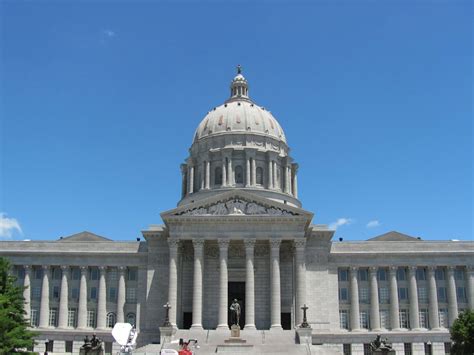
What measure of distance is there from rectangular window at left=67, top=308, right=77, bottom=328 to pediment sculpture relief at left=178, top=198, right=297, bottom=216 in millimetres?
20417

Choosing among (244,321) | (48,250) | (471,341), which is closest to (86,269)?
(48,250)

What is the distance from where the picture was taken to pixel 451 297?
7775cm

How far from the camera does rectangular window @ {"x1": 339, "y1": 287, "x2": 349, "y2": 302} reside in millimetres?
78875

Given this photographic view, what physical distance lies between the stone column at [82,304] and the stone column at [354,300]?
34152mm

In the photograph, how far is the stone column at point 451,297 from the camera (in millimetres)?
77219

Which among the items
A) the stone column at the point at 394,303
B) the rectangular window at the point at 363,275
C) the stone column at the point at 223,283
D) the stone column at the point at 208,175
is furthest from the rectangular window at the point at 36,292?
the stone column at the point at 394,303

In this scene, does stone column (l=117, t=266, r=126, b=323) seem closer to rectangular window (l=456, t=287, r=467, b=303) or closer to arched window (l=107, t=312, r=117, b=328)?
arched window (l=107, t=312, r=117, b=328)

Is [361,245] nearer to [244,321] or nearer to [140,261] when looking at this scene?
[244,321]

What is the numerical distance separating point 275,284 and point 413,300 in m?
19.4

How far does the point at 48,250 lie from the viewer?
266ft

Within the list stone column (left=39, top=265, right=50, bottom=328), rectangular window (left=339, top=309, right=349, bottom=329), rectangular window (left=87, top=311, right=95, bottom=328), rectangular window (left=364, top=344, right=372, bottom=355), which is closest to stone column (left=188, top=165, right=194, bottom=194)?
rectangular window (left=87, top=311, right=95, bottom=328)

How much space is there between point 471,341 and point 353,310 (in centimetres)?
2009

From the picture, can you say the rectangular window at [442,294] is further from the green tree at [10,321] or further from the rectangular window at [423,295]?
the green tree at [10,321]

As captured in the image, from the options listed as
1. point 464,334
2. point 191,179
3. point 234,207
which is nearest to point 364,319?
point 464,334
